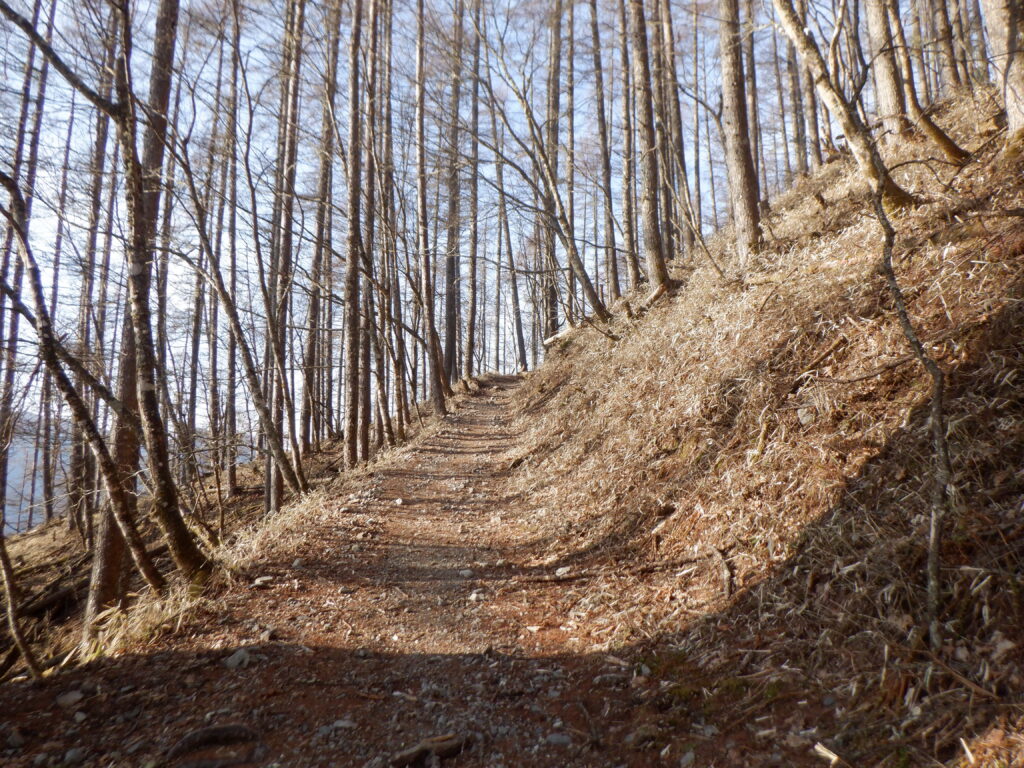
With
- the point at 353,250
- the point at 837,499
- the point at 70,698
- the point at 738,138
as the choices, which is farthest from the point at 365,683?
the point at 353,250

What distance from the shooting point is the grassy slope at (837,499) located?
2.11 metres

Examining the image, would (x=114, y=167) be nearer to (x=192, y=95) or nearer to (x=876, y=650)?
(x=192, y=95)

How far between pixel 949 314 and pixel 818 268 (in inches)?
81.4

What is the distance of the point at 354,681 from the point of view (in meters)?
3.13

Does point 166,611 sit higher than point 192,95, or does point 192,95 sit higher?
point 192,95

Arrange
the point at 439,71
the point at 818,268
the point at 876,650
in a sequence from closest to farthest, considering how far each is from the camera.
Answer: the point at 876,650 < the point at 818,268 < the point at 439,71

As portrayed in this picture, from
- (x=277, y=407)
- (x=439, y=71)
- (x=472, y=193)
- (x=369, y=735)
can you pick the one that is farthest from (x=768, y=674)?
(x=472, y=193)

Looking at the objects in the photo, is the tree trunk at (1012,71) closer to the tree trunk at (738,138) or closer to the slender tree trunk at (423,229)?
the tree trunk at (738,138)

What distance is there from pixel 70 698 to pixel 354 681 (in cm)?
151

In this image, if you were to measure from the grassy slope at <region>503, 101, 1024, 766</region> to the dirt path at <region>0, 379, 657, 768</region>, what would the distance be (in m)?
0.44

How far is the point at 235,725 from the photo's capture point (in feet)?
8.51

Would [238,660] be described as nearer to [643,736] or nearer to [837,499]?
[643,736]

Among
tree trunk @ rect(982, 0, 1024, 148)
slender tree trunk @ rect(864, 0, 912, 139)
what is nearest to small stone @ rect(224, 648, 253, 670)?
tree trunk @ rect(982, 0, 1024, 148)

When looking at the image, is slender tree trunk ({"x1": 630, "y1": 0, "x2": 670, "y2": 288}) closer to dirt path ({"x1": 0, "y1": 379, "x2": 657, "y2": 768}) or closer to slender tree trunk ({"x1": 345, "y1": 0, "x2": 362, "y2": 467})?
slender tree trunk ({"x1": 345, "y1": 0, "x2": 362, "y2": 467})
